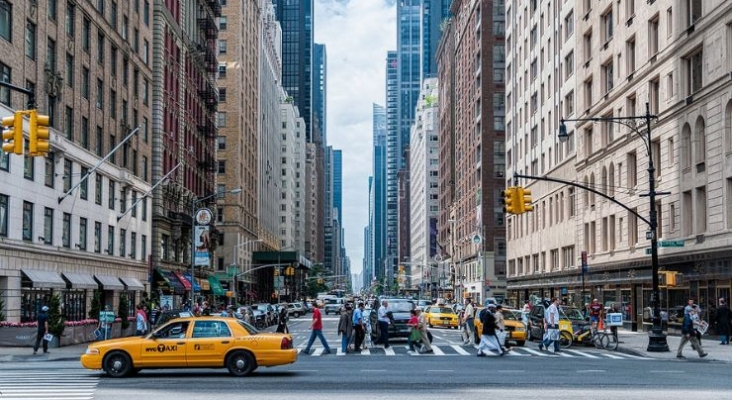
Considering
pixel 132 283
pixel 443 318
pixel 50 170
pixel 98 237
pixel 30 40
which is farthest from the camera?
pixel 132 283

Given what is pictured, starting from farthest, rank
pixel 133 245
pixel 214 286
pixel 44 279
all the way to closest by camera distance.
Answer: pixel 214 286, pixel 133 245, pixel 44 279

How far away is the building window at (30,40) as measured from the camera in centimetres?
4228

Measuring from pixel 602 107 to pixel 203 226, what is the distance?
30637 mm

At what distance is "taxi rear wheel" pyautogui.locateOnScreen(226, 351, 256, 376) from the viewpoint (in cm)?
2330

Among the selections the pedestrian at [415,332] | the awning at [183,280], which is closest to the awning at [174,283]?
the awning at [183,280]

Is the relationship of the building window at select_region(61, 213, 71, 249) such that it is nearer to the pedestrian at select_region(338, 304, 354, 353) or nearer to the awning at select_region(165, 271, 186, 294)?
the awning at select_region(165, 271, 186, 294)

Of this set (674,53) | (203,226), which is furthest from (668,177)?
(203,226)

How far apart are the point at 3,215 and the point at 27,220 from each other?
3.14 meters

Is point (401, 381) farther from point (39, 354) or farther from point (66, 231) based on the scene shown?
point (66, 231)

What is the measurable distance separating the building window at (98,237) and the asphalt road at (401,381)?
2545 cm

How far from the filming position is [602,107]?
6234 centimetres

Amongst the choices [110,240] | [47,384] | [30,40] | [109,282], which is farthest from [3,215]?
[47,384]

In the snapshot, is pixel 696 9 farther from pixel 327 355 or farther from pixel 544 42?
pixel 544 42

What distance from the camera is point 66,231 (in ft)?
160
